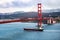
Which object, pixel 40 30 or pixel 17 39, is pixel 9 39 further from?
pixel 40 30

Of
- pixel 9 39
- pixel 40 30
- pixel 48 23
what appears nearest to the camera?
pixel 9 39

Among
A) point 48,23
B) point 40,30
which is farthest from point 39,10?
point 48,23

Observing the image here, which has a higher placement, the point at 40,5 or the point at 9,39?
the point at 40,5

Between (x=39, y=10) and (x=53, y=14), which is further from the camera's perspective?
(x=53, y=14)

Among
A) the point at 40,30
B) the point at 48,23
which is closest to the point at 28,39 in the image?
the point at 40,30

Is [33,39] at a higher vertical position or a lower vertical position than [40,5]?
lower

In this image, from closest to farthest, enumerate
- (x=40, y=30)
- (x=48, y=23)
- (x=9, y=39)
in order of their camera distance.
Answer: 1. (x=9, y=39)
2. (x=40, y=30)
3. (x=48, y=23)

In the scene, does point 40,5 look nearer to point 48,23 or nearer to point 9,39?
point 9,39

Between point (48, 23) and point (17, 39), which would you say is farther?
point (48, 23)
